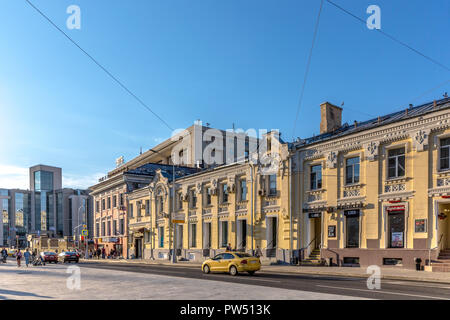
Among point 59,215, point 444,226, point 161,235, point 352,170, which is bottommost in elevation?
point 59,215

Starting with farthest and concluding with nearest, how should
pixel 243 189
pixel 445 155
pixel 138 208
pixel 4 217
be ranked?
1. pixel 4 217
2. pixel 138 208
3. pixel 243 189
4. pixel 445 155

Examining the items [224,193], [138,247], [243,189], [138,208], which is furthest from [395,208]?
[138,247]

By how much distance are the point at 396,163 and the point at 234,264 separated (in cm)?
1165

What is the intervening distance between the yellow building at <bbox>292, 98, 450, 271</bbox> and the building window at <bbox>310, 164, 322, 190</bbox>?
0.24ft

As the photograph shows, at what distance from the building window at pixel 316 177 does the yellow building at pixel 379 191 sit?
0.07 m

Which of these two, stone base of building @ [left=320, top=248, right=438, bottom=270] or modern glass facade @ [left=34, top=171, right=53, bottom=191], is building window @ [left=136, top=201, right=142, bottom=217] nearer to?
stone base of building @ [left=320, top=248, right=438, bottom=270]

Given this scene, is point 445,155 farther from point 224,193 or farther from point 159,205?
point 159,205

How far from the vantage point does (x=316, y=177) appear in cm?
2925

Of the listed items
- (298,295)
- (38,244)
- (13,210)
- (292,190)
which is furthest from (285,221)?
(13,210)

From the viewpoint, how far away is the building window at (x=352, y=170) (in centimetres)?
2669

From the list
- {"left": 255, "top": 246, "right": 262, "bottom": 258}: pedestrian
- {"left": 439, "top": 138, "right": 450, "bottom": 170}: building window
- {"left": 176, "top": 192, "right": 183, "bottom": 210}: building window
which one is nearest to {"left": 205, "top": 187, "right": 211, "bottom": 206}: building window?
{"left": 176, "top": 192, "right": 183, "bottom": 210}: building window

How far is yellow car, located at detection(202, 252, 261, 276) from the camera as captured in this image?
22078 millimetres

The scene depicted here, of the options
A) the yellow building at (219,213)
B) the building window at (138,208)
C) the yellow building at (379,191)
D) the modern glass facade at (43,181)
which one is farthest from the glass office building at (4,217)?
the yellow building at (379,191)
